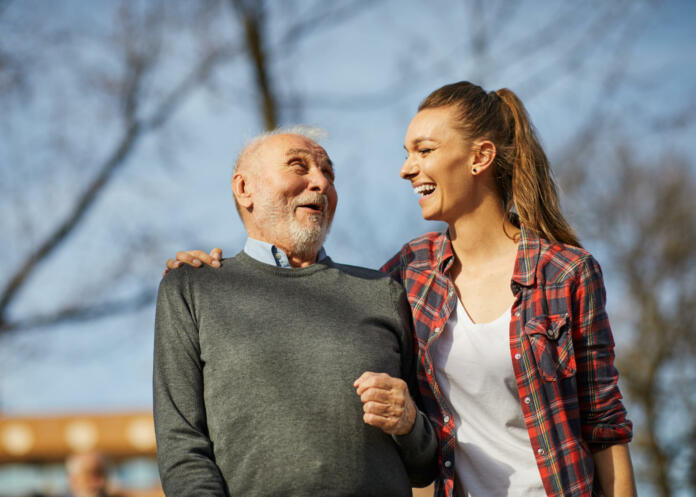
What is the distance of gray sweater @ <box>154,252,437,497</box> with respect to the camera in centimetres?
261

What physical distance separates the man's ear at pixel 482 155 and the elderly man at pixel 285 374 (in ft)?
1.96

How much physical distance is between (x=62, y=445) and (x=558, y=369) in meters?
16.3

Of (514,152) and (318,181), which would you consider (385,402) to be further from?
(514,152)

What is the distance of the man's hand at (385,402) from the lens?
2.64 meters

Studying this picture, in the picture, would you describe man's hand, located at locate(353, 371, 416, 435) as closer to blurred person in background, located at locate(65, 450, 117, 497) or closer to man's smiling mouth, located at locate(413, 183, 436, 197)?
man's smiling mouth, located at locate(413, 183, 436, 197)

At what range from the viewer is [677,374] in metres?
15.4

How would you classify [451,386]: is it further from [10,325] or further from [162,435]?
[10,325]

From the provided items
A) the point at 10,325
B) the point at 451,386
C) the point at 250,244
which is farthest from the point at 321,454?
the point at 10,325

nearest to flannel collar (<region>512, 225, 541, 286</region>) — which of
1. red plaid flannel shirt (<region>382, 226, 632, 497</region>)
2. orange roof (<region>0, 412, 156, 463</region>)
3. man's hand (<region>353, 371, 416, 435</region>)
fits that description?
red plaid flannel shirt (<region>382, 226, 632, 497</region>)

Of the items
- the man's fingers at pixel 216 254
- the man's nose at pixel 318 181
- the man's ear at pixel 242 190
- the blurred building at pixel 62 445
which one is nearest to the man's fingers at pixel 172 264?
the man's fingers at pixel 216 254

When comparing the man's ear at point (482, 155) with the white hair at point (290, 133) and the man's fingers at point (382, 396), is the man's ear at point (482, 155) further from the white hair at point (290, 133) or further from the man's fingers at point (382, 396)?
the man's fingers at point (382, 396)

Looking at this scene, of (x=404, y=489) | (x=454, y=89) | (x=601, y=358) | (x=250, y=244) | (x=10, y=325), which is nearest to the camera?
(x=404, y=489)

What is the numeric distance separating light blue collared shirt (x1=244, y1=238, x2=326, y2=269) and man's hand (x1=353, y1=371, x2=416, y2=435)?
2.04ft

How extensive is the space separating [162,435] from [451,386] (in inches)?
41.2
